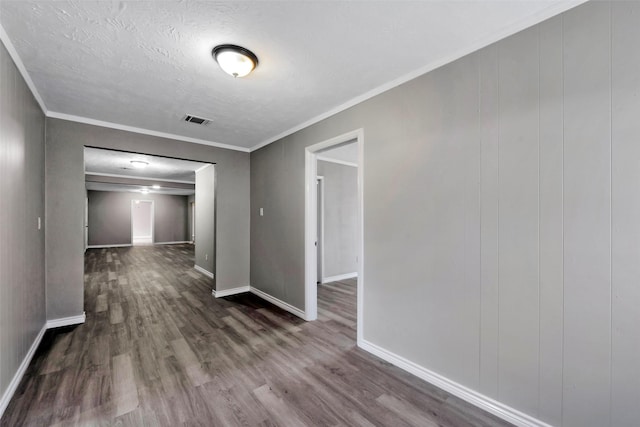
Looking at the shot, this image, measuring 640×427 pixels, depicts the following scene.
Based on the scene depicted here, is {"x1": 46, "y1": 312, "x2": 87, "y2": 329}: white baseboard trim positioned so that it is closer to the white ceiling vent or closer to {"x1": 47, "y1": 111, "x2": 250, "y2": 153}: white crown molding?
{"x1": 47, "y1": 111, "x2": 250, "y2": 153}: white crown molding

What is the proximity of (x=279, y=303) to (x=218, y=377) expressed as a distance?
68.4 inches

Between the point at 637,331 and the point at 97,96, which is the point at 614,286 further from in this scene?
the point at 97,96

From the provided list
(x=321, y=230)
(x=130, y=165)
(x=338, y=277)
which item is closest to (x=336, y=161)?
(x=321, y=230)

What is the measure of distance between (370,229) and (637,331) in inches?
68.8

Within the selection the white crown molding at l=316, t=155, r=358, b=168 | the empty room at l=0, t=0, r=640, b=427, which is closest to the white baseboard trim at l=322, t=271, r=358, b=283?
the empty room at l=0, t=0, r=640, b=427

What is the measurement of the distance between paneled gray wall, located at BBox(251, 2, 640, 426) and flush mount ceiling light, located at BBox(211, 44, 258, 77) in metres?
1.22

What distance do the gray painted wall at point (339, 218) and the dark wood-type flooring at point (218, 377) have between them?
183cm

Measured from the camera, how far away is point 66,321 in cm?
321

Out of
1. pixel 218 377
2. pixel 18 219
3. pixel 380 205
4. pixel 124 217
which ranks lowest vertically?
pixel 218 377

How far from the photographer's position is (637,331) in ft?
4.32

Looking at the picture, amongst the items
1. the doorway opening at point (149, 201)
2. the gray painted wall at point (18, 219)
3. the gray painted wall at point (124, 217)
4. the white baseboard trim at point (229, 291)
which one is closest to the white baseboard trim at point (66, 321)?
the gray painted wall at point (18, 219)

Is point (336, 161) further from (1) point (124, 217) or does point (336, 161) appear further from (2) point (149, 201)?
(1) point (124, 217)

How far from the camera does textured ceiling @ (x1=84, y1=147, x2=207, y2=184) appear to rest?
5.34 meters

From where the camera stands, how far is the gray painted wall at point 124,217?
1060 cm
